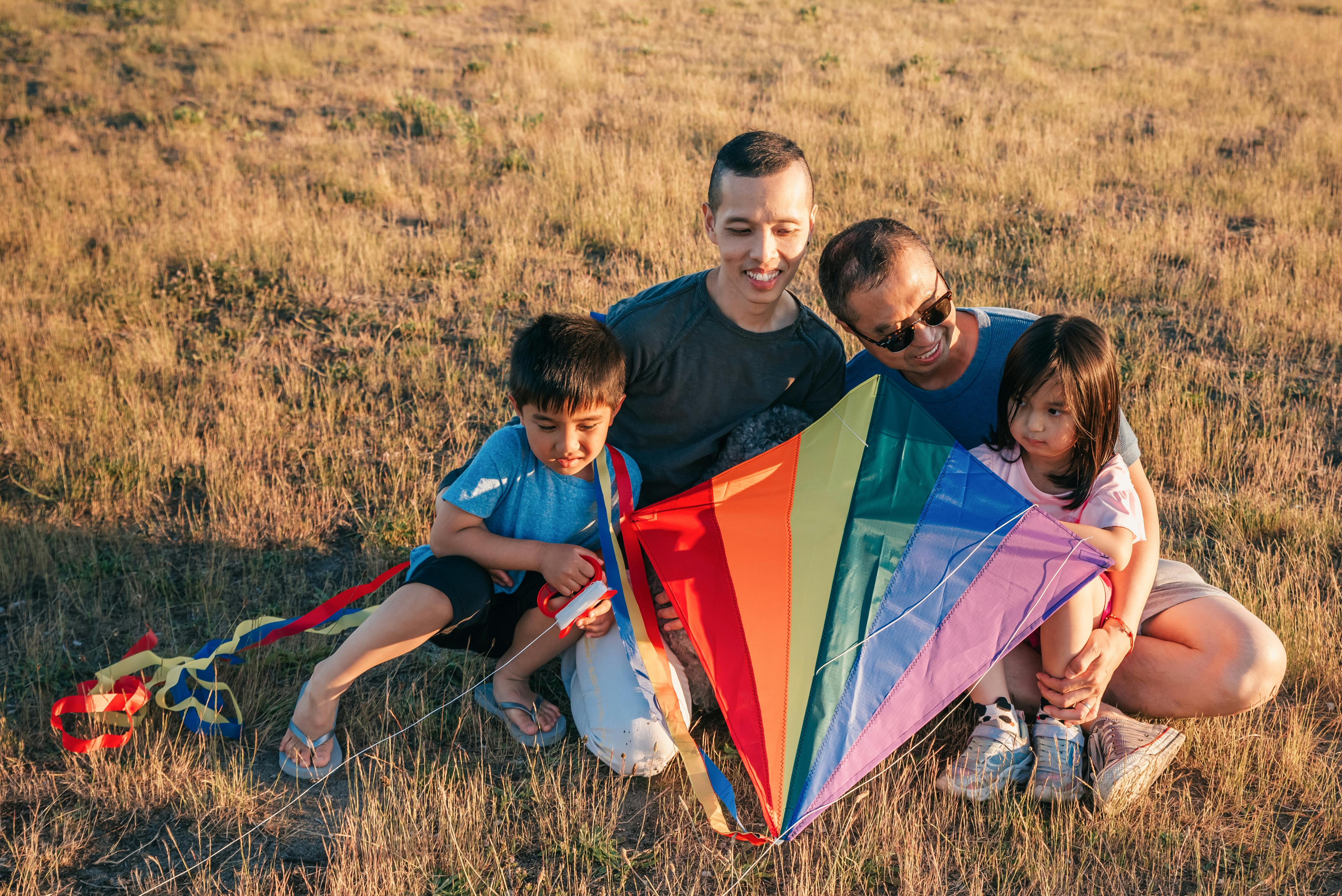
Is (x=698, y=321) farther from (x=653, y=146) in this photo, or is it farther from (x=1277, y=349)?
(x=653, y=146)

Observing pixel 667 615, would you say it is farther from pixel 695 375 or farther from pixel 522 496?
pixel 695 375

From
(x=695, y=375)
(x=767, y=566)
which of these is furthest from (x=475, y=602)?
(x=695, y=375)

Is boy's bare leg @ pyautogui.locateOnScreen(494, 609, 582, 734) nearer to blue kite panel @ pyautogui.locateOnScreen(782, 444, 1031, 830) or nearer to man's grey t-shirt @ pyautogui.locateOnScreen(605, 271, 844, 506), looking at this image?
man's grey t-shirt @ pyautogui.locateOnScreen(605, 271, 844, 506)

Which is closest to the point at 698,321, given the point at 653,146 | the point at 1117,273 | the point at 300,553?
the point at 300,553

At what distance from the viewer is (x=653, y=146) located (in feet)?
31.6

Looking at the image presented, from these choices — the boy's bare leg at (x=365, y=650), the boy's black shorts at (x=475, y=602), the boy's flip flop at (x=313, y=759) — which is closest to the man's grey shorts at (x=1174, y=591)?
the boy's black shorts at (x=475, y=602)

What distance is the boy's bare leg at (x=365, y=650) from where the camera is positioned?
314cm

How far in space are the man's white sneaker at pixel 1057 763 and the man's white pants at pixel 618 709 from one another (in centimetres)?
118

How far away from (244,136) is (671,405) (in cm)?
868

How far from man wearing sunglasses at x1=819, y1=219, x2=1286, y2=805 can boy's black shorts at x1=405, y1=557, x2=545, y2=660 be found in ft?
5.29

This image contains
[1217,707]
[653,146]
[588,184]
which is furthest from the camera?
[653,146]

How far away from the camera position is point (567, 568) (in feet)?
10.5

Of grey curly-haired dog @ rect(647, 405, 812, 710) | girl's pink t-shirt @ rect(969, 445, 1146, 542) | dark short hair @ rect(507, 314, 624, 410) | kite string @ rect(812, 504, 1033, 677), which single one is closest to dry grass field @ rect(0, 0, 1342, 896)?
kite string @ rect(812, 504, 1033, 677)

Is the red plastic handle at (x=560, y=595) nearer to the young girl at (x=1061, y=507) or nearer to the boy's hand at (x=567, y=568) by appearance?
the boy's hand at (x=567, y=568)
